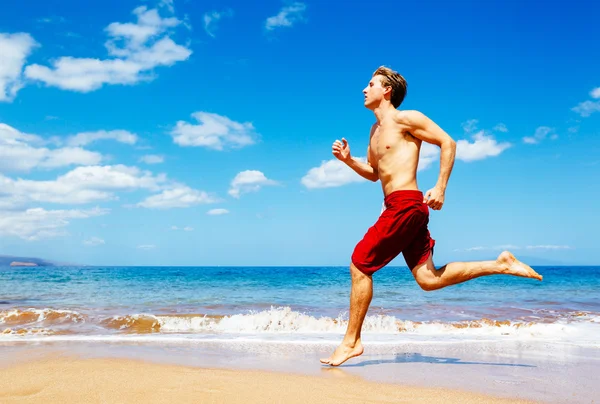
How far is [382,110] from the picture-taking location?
3.88m

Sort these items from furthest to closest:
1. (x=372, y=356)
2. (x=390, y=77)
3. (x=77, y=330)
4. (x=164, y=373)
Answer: (x=77, y=330) → (x=372, y=356) → (x=390, y=77) → (x=164, y=373)

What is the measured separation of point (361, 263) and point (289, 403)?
125 centimetres

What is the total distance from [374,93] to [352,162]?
23.8 inches

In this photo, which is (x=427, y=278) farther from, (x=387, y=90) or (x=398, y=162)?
(x=387, y=90)

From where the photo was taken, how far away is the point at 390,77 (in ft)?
12.8

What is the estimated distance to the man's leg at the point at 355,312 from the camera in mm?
3514

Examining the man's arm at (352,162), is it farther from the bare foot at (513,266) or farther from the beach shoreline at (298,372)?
the beach shoreline at (298,372)

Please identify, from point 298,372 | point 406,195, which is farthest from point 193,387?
point 406,195

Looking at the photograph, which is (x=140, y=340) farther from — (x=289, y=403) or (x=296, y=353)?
(x=289, y=403)

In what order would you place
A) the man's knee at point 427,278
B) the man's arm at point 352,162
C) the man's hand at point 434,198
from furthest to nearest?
the man's arm at point 352,162 → the man's knee at point 427,278 → the man's hand at point 434,198

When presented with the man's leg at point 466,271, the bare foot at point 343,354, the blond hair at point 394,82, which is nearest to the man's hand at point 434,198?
the man's leg at point 466,271

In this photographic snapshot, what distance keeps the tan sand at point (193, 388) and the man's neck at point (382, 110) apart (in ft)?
6.54

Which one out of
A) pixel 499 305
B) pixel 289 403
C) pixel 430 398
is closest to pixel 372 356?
pixel 430 398

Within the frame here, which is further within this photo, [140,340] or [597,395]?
[140,340]
